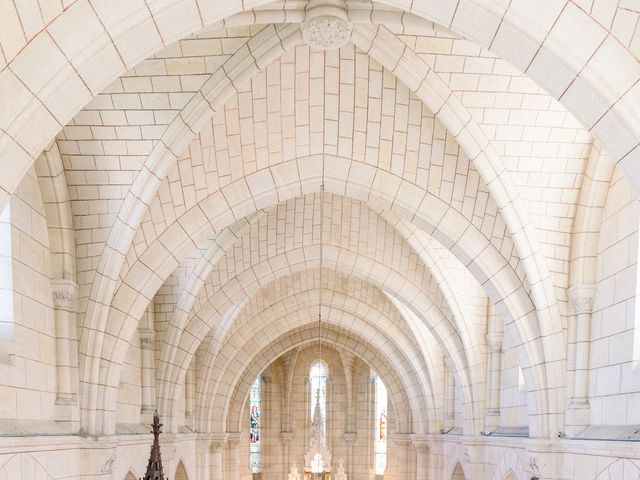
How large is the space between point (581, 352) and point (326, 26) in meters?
4.83

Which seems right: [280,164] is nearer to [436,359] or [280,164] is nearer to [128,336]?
[128,336]

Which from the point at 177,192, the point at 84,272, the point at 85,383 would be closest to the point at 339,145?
the point at 177,192

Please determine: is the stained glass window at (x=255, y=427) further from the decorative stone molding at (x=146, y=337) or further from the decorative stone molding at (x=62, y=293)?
the decorative stone molding at (x=62, y=293)

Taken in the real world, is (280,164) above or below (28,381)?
above

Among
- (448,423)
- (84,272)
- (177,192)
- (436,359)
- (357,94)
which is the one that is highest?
(357,94)

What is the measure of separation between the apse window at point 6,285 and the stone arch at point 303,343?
49.3 ft

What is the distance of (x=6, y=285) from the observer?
923 centimetres

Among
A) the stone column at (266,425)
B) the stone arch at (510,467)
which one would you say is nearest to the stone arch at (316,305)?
the stone arch at (510,467)

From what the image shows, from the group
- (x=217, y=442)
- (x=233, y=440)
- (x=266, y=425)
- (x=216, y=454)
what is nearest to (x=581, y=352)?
(x=217, y=442)

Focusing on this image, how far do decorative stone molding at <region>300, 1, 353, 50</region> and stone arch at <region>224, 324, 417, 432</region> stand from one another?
52.3ft

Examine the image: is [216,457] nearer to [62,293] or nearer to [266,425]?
[266,425]

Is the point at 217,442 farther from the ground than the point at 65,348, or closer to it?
closer to it

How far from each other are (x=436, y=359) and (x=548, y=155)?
10.1 meters

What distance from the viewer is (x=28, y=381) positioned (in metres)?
9.58
